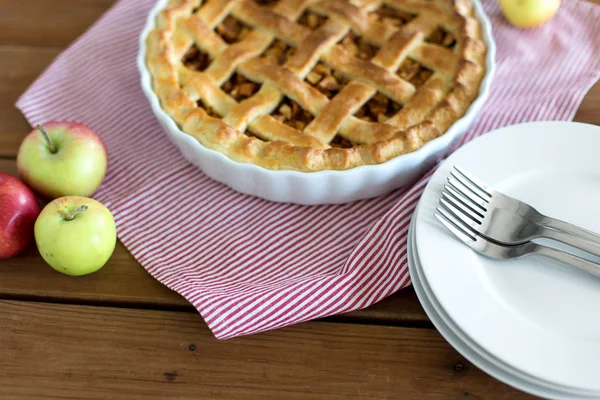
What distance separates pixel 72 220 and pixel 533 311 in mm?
707

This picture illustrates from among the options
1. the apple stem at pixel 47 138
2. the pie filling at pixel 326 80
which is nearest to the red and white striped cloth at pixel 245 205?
the apple stem at pixel 47 138

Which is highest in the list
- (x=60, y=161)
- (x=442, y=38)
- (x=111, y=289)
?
(x=442, y=38)

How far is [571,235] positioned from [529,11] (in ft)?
2.16

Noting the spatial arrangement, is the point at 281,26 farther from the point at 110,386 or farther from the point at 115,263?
the point at 110,386

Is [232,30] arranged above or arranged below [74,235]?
above

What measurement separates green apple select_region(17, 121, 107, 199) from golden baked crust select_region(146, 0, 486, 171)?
16cm

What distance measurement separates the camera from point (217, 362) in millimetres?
1004

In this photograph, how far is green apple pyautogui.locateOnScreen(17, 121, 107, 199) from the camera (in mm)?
1188

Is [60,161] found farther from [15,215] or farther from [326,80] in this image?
[326,80]

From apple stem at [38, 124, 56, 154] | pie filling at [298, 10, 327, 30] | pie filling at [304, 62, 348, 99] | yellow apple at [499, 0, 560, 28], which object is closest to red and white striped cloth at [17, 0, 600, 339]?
yellow apple at [499, 0, 560, 28]

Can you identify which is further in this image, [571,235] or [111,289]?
[111,289]

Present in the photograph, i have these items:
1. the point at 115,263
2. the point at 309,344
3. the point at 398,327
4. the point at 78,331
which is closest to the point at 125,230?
the point at 115,263

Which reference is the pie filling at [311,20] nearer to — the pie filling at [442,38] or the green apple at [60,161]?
the pie filling at [442,38]

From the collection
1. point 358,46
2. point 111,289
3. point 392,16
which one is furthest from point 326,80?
point 111,289
